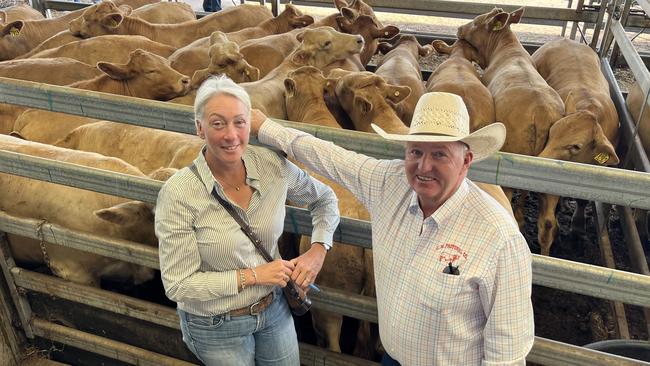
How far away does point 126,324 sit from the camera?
12.8 feet

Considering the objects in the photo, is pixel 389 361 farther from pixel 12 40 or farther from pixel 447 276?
pixel 12 40

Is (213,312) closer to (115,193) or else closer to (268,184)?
(268,184)

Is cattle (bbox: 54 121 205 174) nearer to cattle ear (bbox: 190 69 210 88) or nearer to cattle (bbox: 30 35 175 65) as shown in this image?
cattle ear (bbox: 190 69 210 88)

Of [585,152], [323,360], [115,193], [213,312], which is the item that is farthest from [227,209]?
[585,152]

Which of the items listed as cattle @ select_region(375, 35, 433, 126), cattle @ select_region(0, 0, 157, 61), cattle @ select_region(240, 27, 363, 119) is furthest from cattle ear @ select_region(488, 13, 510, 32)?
cattle @ select_region(0, 0, 157, 61)

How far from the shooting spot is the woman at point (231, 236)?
8.07 ft

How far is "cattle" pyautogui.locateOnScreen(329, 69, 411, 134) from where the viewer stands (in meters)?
4.76

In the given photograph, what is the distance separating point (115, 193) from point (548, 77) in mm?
4924

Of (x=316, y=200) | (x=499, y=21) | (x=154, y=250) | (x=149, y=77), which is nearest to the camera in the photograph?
(x=316, y=200)

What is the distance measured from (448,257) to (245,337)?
3.66 ft

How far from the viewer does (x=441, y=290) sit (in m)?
2.24

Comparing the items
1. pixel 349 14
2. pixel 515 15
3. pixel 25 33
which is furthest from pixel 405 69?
pixel 25 33

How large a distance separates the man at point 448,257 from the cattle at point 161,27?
6356mm

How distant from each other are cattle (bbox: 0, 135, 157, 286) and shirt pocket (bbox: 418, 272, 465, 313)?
2.11 metres
